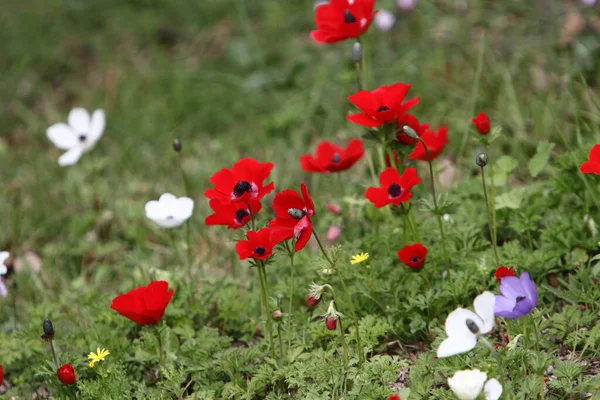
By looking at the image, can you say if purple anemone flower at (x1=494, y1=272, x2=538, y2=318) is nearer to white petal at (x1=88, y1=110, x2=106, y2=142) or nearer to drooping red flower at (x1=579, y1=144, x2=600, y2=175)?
drooping red flower at (x1=579, y1=144, x2=600, y2=175)

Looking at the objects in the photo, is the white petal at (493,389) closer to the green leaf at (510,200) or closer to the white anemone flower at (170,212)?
the green leaf at (510,200)

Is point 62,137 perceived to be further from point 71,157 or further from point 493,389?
point 493,389

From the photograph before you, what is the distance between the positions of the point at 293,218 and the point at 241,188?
5.9 inches

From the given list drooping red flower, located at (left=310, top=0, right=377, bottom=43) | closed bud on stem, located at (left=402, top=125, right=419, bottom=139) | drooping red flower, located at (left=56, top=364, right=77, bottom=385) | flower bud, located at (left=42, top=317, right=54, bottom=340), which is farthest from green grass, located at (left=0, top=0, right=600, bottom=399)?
drooping red flower, located at (left=310, top=0, right=377, bottom=43)

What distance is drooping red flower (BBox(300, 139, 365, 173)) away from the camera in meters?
2.33

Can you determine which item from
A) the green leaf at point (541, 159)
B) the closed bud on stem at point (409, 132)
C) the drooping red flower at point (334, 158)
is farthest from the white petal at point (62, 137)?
the green leaf at point (541, 159)

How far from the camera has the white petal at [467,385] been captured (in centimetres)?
152

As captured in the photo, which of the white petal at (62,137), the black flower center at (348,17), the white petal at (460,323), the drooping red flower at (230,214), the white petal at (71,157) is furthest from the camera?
the white petal at (62,137)

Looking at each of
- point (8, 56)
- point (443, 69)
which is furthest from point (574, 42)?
point (8, 56)

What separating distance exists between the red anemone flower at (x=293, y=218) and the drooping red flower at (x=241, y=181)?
48 millimetres

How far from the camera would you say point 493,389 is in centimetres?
160

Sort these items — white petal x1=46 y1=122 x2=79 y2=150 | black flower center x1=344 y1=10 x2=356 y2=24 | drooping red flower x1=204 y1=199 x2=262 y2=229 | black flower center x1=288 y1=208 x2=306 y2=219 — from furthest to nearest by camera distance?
white petal x1=46 y1=122 x2=79 y2=150, black flower center x1=344 y1=10 x2=356 y2=24, drooping red flower x1=204 y1=199 x2=262 y2=229, black flower center x1=288 y1=208 x2=306 y2=219

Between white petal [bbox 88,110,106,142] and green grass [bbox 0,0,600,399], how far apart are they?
0.46 ft

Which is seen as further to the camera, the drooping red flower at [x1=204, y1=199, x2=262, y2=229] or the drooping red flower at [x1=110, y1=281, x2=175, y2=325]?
the drooping red flower at [x1=204, y1=199, x2=262, y2=229]
